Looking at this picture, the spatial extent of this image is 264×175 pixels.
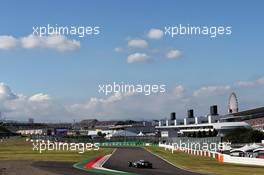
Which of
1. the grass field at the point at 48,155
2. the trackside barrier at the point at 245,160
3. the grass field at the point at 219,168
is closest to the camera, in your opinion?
the grass field at the point at 219,168

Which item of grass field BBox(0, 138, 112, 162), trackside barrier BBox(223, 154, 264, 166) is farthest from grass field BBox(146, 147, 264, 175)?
grass field BBox(0, 138, 112, 162)

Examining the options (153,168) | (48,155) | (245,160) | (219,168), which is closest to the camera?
(219,168)

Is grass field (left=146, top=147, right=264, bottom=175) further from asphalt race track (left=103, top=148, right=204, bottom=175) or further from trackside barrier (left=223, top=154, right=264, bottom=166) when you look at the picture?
asphalt race track (left=103, top=148, right=204, bottom=175)

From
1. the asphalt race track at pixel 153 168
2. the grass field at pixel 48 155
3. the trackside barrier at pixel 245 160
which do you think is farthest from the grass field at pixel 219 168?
the grass field at pixel 48 155

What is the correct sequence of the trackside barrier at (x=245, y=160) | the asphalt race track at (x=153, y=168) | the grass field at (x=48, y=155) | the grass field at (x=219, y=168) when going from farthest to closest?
1. the grass field at (x=48, y=155)
2. the trackside barrier at (x=245, y=160)
3. the grass field at (x=219, y=168)
4. the asphalt race track at (x=153, y=168)

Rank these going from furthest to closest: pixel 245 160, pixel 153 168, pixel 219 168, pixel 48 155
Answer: pixel 48 155
pixel 245 160
pixel 153 168
pixel 219 168

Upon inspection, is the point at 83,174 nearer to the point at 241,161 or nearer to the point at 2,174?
the point at 2,174

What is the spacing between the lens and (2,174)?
37.3m

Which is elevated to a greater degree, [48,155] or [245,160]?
[245,160]

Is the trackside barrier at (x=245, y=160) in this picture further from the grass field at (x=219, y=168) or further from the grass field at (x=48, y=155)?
the grass field at (x=48, y=155)

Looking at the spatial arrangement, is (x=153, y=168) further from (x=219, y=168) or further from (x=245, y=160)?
(x=245, y=160)

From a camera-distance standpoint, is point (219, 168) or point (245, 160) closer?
point (219, 168)

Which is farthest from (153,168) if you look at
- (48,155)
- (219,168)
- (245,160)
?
(48,155)

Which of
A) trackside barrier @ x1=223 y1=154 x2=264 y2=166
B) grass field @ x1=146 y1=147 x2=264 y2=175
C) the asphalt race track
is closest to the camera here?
the asphalt race track
